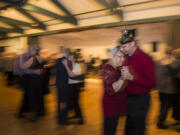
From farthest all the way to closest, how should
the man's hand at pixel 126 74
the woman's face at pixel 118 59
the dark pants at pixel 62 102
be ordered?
the dark pants at pixel 62 102
the woman's face at pixel 118 59
the man's hand at pixel 126 74

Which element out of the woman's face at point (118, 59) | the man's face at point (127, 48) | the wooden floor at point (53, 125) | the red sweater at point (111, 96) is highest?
the man's face at point (127, 48)

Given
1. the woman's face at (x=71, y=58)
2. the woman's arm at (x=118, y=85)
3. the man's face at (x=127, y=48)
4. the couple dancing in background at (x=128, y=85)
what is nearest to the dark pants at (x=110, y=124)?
the couple dancing in background at (x=128, y=85)

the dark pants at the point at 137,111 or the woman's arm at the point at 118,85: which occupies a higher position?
the woman's arm at the point at 118,85

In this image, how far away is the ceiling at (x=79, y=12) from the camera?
5598 millimetres

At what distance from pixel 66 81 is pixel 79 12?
5430 mm

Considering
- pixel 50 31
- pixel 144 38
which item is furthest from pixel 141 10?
pixel 50 31

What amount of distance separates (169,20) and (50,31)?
636 cm

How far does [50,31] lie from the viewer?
29.3 ft

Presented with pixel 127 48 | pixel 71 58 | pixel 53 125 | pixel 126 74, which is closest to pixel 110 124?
pixel 126 74

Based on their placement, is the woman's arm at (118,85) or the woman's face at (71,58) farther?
the woman's face at (71,58)

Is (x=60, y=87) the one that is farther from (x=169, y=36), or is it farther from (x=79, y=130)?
(x=169, y=36)

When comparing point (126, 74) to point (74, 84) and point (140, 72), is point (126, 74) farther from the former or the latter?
point (74, 84)

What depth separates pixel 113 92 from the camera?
136 centimetres

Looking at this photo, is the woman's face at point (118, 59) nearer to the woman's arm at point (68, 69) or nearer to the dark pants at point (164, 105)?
the woman's arm at point (68, 69)
